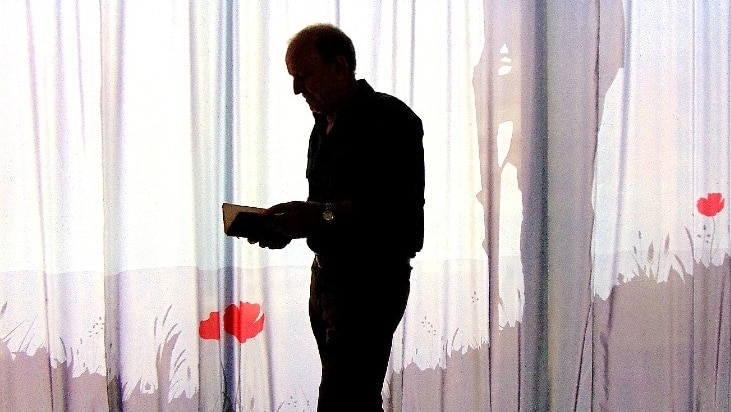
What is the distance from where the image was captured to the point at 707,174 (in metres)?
2.27

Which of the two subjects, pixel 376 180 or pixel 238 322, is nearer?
pixel 376 180

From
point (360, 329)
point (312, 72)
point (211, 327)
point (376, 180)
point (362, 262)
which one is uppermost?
point (312, 72)

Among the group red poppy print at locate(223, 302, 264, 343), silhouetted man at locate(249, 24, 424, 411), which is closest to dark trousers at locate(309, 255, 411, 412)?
silhouetted man at locate(249, 24, 424, 411)

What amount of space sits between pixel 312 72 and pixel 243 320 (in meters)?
0.97

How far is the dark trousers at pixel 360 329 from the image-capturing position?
3.73 ft

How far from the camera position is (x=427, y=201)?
2084 mm

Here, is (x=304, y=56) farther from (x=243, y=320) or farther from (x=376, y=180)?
(x=243, y=320)

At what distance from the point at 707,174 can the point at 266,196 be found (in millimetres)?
1417

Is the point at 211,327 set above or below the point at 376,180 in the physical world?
below

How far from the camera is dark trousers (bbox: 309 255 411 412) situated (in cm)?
114

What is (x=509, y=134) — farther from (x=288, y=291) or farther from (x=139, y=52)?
(x=139, y=52)

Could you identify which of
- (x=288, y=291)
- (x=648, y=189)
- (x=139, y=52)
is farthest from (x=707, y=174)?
(x=139, y=52)

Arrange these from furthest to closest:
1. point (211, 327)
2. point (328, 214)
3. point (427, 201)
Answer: point (427, 201) → point (211, 327) → point (328, 214)

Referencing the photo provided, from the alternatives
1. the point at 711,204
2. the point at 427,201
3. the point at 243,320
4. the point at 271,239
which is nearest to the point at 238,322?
the point at 243,320
